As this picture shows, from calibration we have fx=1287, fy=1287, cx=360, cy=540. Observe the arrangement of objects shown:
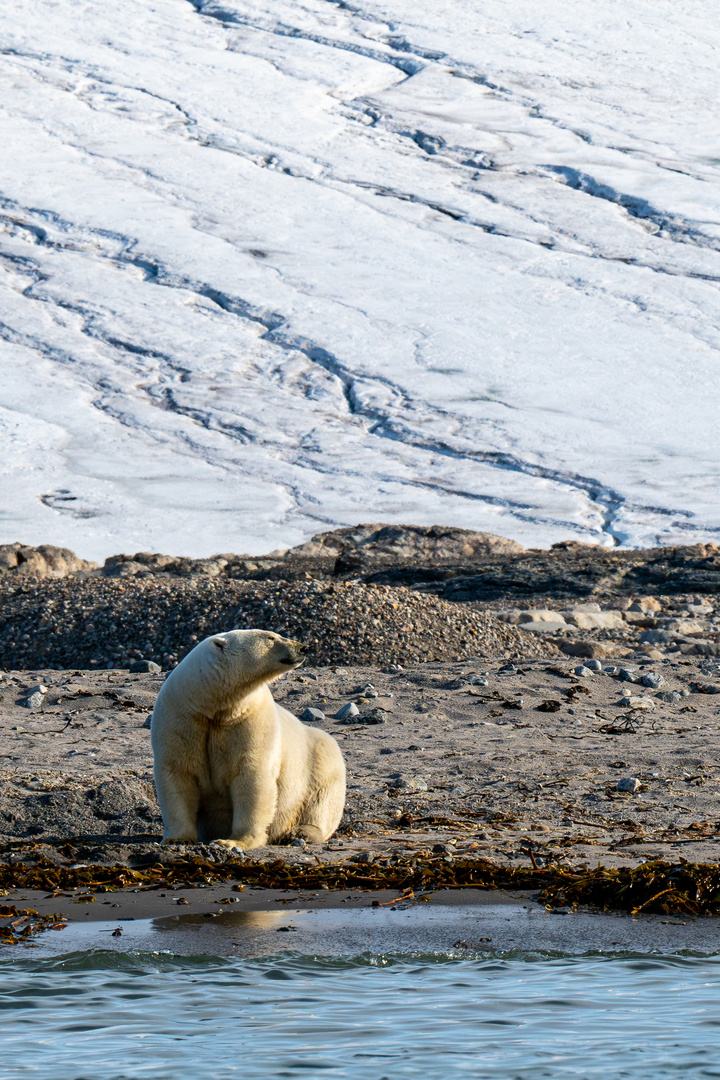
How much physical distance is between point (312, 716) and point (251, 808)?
2.69 meters

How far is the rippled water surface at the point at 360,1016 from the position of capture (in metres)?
3.07

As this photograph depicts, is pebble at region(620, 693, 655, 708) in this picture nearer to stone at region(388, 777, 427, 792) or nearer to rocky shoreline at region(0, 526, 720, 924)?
rocky shoreline at region(0, 526, 720, 924)

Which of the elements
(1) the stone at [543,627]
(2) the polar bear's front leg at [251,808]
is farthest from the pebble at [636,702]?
(2) the polar bear's front leg at [251,808]

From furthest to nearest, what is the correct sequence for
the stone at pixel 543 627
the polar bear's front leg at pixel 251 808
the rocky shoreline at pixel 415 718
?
the stone at pixel 543 627
the rocky shoreline at pixel 415 718
the polar bear's front leg at pixel 251 808

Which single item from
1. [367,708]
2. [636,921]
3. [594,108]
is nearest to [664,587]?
[367,708]

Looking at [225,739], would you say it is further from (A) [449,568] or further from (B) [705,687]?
(A) [449,568]

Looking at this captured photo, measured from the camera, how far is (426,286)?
1209 inches

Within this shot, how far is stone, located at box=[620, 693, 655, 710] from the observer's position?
8092 millimetres

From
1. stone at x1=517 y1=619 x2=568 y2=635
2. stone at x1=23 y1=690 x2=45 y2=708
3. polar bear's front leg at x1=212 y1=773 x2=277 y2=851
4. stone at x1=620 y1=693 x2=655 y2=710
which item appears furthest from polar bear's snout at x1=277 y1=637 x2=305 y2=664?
stone at x1=517 y1=619 x2=568 y2=635

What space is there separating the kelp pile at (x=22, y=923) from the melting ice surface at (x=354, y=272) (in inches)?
668

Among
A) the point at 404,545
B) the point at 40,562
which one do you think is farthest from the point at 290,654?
the point at 404,545

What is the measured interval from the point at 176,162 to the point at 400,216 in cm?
659

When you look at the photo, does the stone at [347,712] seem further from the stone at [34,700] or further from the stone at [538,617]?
the stone at [538,617]

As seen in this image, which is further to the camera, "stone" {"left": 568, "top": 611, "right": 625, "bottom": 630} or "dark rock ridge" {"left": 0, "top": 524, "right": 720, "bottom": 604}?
"dark rock ridge" {"left": 0, "top": 524, "right": 720, "bottom": 604}
